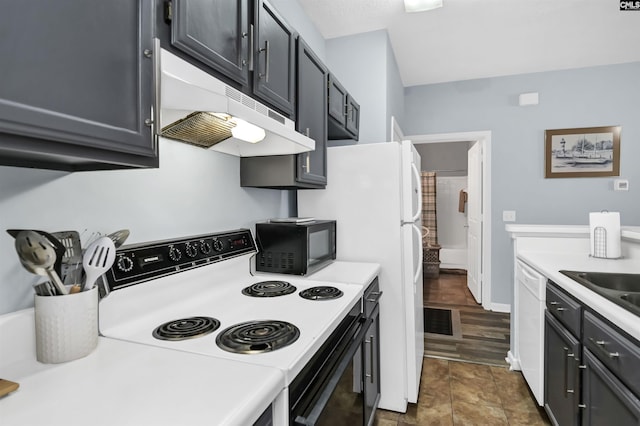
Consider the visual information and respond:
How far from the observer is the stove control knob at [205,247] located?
139 cm

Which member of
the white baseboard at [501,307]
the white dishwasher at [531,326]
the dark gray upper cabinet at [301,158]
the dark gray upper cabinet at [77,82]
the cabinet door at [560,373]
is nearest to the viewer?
the dark gray upper cabinet at [77,82]

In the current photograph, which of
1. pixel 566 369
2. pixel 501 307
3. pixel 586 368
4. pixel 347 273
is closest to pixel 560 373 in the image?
pixel 566 369

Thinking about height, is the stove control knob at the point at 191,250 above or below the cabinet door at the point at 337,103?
below

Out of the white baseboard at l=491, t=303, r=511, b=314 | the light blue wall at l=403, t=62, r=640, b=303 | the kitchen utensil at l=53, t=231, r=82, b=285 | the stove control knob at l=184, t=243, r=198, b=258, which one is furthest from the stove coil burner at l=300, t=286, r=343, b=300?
the white baseboard at l=491, t=303, r=511, b=314

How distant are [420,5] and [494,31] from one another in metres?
0.91

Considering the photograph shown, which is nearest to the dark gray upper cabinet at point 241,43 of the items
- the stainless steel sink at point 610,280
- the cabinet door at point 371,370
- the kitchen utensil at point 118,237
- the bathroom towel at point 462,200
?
the kitchen utensil at point 118,237

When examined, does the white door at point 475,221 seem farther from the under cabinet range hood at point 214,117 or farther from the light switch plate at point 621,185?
the under cabinet range hood at point 214,117

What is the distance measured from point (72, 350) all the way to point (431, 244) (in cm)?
562

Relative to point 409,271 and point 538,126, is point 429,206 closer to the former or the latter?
point 538,126

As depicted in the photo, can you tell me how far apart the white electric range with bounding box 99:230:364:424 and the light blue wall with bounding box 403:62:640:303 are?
3.04 metres

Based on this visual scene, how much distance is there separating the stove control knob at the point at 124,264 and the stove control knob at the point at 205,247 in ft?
1.10

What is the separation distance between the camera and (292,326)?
3.42 ft

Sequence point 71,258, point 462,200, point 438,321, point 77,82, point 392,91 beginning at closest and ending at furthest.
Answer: point 77,82 → point 71,258 → point 392,91 → point 438,321 → point 462,200

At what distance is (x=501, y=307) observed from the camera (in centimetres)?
390
